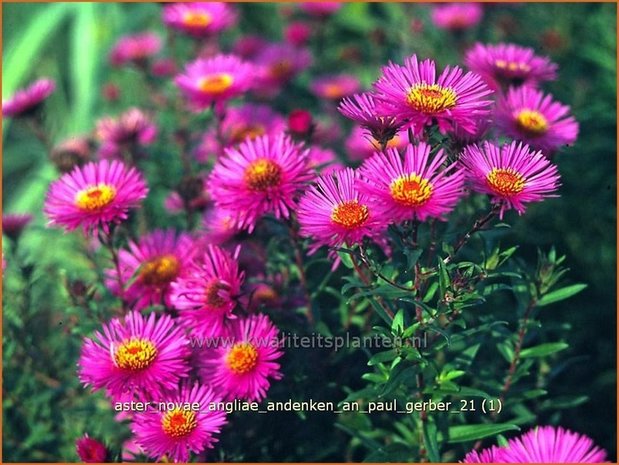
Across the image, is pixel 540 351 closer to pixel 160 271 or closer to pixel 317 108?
pixel 160 271

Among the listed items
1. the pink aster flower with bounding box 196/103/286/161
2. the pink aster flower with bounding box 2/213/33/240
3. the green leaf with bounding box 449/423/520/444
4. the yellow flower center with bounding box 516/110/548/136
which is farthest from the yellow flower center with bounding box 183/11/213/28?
the green leaf with bounding box 449/423/520/444

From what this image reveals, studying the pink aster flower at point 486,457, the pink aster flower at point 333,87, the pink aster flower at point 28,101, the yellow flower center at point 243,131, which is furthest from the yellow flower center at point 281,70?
the pink aster flower at point 486,457

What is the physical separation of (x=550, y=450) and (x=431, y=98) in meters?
0.57

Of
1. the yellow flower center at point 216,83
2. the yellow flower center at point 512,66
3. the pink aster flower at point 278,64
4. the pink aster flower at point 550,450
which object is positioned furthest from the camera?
the pink aster flower at point 278,64

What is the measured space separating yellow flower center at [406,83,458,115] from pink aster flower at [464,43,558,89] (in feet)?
1.28

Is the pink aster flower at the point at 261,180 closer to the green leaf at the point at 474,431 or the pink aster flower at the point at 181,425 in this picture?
the pink aster flower at the point at 181,425

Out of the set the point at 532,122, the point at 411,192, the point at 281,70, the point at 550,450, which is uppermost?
the point at 281,70

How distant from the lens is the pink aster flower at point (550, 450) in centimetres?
103

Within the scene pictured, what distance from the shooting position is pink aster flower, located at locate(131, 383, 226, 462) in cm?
122

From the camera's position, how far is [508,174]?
46.1 inches

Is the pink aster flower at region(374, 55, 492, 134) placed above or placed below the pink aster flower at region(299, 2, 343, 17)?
below

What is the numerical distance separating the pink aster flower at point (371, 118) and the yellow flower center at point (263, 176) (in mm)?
220

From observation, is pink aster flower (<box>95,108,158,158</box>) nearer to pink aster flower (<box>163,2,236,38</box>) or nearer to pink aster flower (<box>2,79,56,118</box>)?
pink aster flower (<box>2,79,56,118</box>)

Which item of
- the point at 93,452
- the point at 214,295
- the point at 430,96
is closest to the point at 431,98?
the point at 430,96
